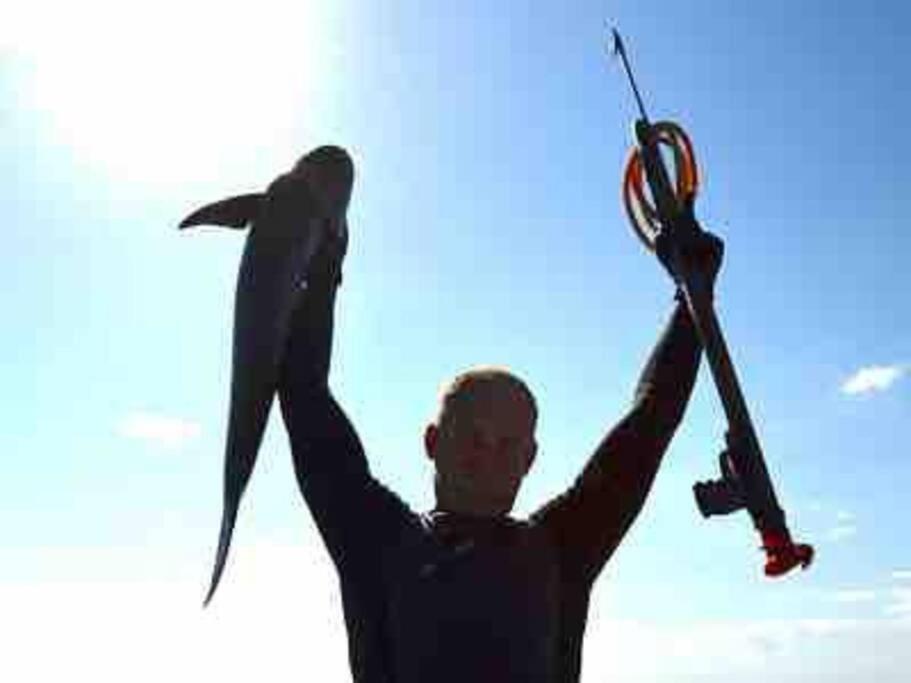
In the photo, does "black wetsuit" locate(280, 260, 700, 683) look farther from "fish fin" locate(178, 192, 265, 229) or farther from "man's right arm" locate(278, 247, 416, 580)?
"fish fin" locate(178, 192, 265, 229)

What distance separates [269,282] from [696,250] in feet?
7.28

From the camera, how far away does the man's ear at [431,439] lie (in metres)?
6.05

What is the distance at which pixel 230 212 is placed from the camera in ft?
23.6

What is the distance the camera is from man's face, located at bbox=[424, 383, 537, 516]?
587 cm

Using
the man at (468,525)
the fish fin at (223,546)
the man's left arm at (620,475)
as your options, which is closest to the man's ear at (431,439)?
the man at (468,525)

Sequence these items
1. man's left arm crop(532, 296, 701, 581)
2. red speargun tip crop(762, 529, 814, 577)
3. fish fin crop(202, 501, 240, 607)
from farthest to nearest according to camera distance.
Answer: man's left arm crop(532, 296, 701, 581)
fish fin crop(202, 501, 240, 607)
red speargun tip crop(762, 529, 814, 577)

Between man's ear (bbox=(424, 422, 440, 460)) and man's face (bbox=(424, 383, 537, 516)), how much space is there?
7cm

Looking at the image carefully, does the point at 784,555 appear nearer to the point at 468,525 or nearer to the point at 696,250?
the point at 468,525

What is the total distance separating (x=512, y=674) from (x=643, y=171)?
9.47ft

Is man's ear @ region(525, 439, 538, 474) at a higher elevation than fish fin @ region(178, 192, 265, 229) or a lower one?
lower

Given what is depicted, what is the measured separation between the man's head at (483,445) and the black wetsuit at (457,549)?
0.12 meters

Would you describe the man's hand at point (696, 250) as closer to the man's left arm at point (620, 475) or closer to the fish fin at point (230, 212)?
the man's left arm at point (620, 475)

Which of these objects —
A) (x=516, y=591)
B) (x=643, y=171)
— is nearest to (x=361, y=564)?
(x=516, y=591)

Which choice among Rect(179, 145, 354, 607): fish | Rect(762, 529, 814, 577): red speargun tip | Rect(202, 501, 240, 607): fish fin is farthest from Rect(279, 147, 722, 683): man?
Rect(762, 529, 814, 577): red speargun tip
